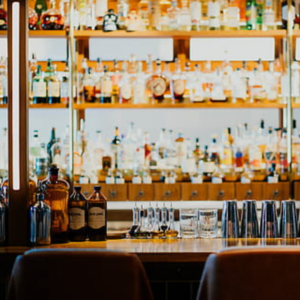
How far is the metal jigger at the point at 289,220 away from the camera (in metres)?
2.62

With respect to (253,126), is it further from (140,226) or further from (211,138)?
(140,226)

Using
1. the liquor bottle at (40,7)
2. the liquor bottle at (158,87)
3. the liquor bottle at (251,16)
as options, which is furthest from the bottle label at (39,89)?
the liquor bottle at (251,16)

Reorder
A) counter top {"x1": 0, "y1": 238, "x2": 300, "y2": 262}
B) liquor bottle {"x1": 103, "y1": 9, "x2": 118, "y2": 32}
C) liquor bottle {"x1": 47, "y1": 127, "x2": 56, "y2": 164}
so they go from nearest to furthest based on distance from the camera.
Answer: counter top {"x1": 0, "y1": 238, "x2": 300, "y2": 262}
liquor bottle {"x1": 103, "y1": 9, "x2": 118, "y2": 32}
liquor bottle {"x1": 47, "y1": 127, "x2": 56, "y2": 164}

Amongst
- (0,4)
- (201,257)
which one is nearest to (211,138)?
(0,4)

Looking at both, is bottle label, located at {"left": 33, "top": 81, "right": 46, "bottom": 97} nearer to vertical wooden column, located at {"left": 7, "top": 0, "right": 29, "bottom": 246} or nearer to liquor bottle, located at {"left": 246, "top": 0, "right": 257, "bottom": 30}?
liquor bottle, located at {"left": 246, "top": 0, "right": 257, "bottom": 30}

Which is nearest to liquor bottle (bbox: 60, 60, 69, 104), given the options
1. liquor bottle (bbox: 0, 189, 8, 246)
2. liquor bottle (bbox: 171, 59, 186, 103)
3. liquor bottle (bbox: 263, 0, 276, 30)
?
liquor bottle (bbox: 171, 59, 186, 103)

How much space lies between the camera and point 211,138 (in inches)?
184

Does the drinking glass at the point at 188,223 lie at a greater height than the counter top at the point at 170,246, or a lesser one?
greater

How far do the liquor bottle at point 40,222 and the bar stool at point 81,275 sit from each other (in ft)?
1.72

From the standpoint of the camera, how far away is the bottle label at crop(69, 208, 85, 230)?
2.55m

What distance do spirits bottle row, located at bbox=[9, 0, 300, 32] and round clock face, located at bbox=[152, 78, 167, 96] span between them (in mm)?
347

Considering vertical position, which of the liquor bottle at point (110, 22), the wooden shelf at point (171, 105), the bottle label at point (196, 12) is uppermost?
the bottle label at point (196, 12)

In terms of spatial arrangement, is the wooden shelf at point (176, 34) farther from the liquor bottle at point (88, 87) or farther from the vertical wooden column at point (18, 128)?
the vertical wooden column at point (18, 128)

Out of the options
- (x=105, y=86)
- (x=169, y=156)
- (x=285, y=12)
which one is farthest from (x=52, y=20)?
(x=285, y=12)
